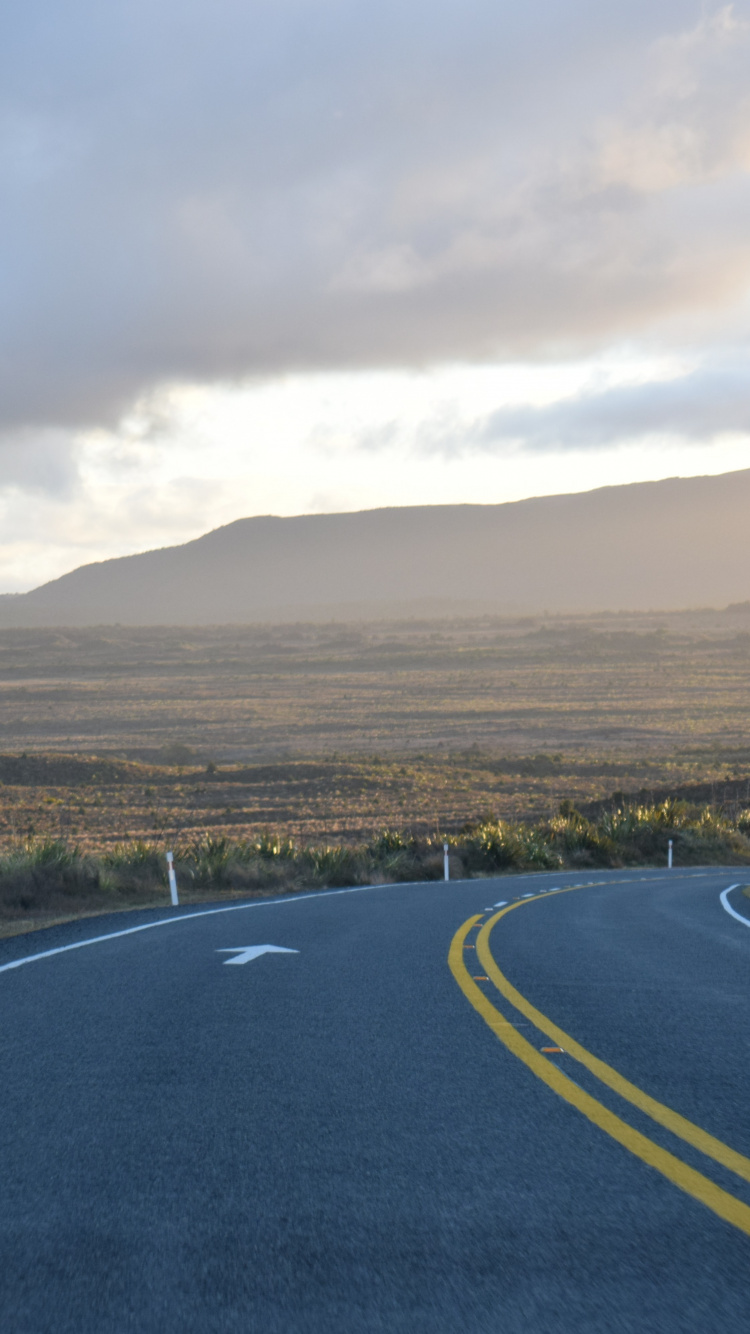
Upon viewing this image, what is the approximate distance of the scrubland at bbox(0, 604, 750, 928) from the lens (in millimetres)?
20406

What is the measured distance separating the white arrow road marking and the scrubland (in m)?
4.32

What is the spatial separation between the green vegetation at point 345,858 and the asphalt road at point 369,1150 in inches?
A: 247

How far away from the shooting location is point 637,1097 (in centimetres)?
473

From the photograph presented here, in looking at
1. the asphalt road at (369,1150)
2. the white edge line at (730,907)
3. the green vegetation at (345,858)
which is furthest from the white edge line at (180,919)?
the green vegetation at (345,858)

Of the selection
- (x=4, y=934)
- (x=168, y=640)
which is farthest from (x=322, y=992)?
(x=168, y=640)

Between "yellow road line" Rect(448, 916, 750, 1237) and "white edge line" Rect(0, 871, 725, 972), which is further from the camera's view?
"white edge line" Rect(0, 871, 725, 972)

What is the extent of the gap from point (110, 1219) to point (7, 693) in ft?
308

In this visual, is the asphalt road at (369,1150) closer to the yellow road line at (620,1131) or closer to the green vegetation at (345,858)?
the yellow road line at (620,1131)

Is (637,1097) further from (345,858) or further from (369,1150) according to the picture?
(345,858)

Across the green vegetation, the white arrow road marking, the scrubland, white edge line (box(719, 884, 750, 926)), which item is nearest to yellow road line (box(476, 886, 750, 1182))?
the white arrow road marking

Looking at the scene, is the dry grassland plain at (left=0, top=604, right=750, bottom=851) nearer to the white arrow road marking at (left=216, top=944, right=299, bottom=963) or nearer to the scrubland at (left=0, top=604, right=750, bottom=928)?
the scrubland at (left=0, top=604, right=750, bottom=928)

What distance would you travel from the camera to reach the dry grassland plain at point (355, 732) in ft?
116

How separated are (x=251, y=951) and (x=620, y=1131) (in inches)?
207

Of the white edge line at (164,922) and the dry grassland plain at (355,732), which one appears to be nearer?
the white edge line at (164,922)
